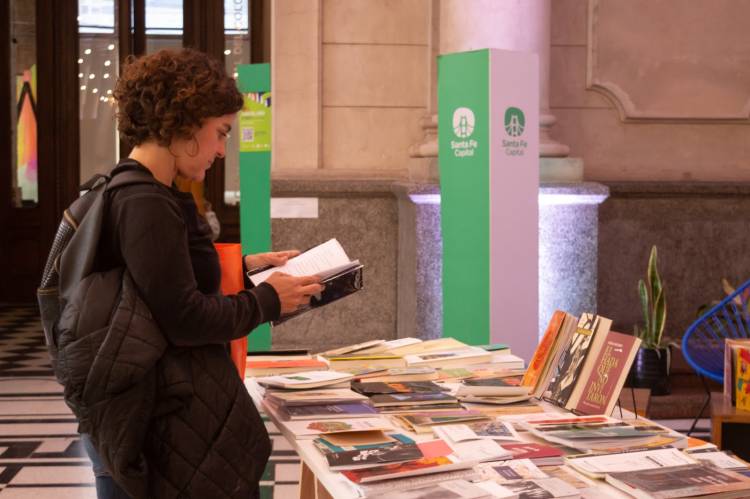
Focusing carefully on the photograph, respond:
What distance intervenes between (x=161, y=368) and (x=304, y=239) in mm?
5272

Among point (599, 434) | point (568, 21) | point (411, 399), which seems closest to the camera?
point (599, 434)

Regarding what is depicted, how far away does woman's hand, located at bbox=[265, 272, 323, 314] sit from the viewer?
7.95 ft

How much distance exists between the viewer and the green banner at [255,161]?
820 centimetres

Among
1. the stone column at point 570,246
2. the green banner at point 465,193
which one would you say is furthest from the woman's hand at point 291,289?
the stone column at point 570,246

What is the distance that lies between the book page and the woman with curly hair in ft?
1.62

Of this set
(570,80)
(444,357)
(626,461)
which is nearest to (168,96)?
(626,461)

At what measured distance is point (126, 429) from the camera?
212cm

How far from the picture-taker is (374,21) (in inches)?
294

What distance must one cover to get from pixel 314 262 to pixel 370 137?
4.73 m

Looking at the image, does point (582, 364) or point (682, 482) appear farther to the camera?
point (582, 364)

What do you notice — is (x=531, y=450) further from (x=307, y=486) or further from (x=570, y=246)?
(x=570, y=246)

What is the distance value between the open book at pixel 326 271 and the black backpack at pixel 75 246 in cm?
56

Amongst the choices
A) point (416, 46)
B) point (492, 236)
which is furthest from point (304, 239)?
point (492, 236)

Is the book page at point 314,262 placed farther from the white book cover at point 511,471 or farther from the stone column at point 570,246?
the stone column at point 570,246
